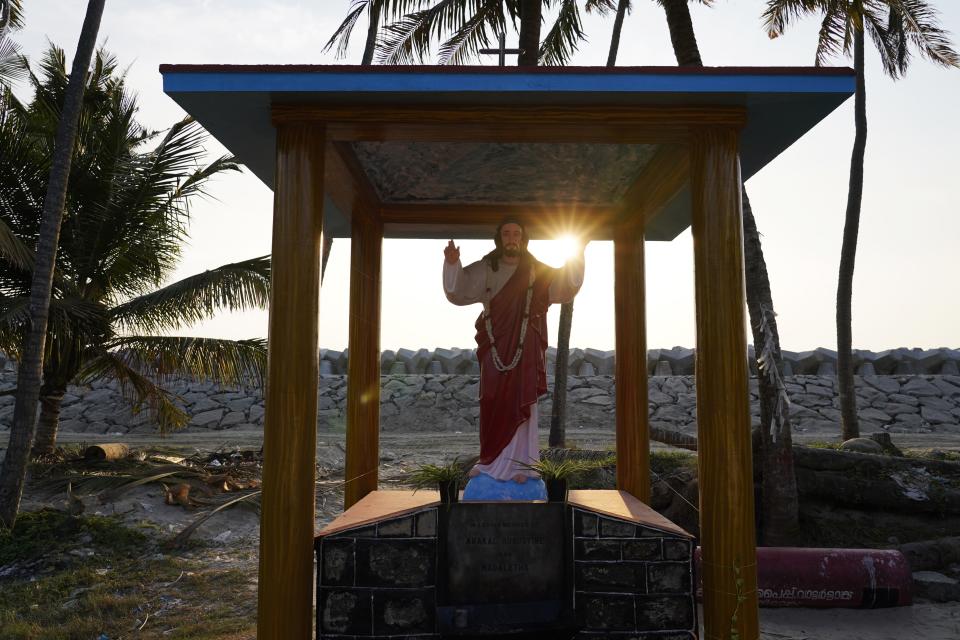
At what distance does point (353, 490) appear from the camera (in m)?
6.25

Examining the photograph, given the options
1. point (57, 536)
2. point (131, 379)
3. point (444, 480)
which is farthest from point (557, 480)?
point (131, 379)

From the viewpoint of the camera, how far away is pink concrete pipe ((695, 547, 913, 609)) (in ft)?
21.2

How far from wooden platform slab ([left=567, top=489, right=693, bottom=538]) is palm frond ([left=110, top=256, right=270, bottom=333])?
7.08 m

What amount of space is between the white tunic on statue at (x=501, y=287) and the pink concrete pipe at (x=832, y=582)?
211 cm

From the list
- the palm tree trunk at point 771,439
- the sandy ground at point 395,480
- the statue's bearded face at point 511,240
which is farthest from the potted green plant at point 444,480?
the palm tree trunk at point 771,439

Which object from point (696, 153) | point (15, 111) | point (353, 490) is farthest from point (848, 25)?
point (15, 111)

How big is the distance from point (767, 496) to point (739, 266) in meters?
4.50

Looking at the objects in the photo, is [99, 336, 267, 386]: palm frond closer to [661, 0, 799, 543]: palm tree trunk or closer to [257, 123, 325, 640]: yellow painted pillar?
[661, 0, 799, 543]: palm tree trunk

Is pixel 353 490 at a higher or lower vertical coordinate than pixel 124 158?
lower

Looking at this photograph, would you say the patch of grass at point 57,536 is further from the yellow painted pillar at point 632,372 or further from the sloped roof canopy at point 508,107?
the yellow painted pillar at point 632,372

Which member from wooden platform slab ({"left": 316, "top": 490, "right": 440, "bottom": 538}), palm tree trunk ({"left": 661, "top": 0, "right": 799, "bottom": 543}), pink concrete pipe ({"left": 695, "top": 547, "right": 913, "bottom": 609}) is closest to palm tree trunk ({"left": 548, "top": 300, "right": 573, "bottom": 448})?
palm tree trunk ({"left": 661, "top": 0, "right": 799, "bottom": 543})

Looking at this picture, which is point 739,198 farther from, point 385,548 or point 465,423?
point 465,423

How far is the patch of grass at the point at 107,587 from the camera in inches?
242

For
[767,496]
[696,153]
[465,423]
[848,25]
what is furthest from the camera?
[465,423]
